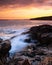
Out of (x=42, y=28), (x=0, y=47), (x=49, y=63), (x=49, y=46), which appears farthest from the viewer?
(x=42, y=28)

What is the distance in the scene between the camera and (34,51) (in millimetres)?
6430

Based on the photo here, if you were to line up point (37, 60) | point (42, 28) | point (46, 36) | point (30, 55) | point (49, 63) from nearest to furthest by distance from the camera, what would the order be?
1. point (49, 63)
2. point (37, 60)
3. point (30, 55)
4. point (46, 36)
5. point (42, 28)

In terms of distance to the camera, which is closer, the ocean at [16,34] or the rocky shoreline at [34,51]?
the rocky shoreline at [34,51]

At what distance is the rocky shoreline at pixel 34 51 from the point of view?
441 cm

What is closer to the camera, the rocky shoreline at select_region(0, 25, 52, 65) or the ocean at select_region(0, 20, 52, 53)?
the rocky shoreline at select_region(0, 25, 52, 65)

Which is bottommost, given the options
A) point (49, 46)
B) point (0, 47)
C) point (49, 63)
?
point (49, 46)

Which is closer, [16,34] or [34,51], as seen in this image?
[34,51]

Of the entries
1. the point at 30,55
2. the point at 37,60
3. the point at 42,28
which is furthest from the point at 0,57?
the point at 42,28

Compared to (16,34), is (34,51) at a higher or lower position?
higher

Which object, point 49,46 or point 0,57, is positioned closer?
point 0,57

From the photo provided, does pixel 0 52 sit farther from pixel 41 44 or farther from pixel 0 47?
pixel 41 44

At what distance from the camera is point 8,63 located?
4262 mm

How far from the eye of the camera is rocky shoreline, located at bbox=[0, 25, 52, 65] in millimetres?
4412

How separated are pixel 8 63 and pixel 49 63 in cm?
78
